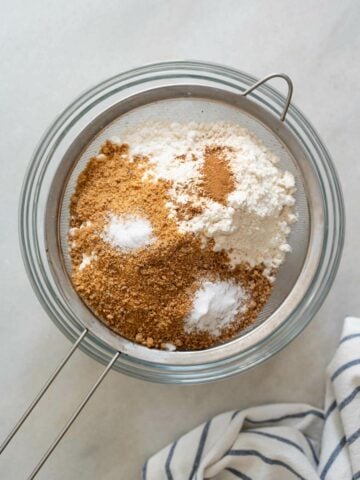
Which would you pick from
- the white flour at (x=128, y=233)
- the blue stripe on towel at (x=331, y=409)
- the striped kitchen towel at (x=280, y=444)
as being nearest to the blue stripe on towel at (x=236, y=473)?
the striped kitchen towel at (x=280, y=444)

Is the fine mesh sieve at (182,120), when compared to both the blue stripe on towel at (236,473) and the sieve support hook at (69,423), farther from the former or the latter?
the blue stripe on towel at (236,473)

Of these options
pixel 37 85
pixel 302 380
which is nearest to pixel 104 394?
pixel 302 380

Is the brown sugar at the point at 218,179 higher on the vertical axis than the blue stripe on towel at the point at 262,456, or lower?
higher

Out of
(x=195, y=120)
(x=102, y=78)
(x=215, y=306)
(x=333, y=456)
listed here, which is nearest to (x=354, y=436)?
(x=333, y=456)

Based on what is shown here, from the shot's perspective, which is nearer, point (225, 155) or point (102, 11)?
point (225, 155)

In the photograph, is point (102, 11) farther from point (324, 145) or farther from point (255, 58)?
point (324, 145)

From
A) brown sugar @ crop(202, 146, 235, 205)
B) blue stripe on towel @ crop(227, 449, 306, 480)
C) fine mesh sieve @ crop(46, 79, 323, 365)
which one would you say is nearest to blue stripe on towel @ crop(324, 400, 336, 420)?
blue stripe on towel @ crop(227, 449, 306, 480)

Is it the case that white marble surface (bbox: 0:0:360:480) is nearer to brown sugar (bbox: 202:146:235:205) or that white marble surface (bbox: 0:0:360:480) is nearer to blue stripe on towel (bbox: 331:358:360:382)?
blue stripe on towel (bbox: 331:358:360:382)
